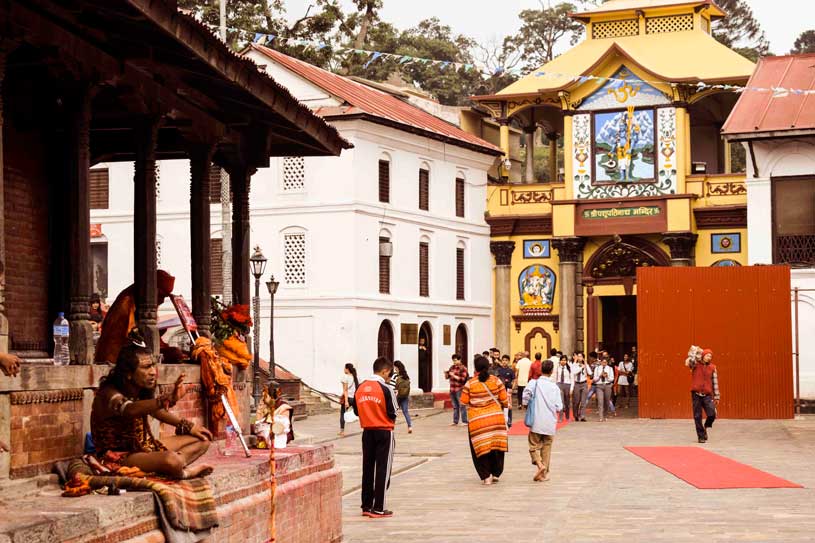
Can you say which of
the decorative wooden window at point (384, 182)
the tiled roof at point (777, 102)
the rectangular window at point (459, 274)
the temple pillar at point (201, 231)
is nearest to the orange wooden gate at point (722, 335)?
the tiled roof at point (777, 102)

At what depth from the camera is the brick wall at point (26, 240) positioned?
12.6 meters

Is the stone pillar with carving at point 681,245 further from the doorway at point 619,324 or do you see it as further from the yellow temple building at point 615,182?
the doorway at point 619,324

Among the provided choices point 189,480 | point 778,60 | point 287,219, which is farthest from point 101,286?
point 189,480

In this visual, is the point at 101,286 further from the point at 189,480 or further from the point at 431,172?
the point at 189,480

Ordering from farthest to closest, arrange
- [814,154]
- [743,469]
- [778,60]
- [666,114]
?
[666,114], [778,60], [814,154], [743,469]

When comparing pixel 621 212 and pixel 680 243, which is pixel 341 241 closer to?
pixel 621 212

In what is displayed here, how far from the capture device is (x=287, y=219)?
4291 centimetres

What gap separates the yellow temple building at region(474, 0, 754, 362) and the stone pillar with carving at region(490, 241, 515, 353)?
0.04m

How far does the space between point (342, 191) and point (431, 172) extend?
15.1ft

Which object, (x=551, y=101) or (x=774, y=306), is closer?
(x=774, y=306)

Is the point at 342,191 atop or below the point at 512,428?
atop

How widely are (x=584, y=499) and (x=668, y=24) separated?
31387 mm

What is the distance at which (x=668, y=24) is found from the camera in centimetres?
4706

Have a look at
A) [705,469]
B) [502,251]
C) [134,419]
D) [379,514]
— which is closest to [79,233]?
[134,419]
